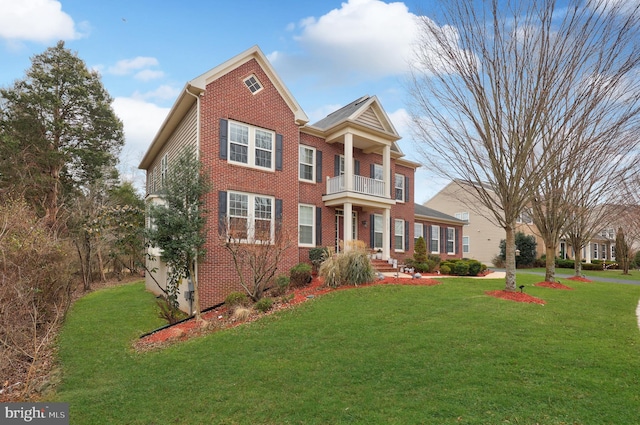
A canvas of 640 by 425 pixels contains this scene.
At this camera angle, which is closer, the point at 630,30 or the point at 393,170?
the point at 630,30

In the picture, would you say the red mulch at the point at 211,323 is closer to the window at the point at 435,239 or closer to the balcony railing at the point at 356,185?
the balcony railing at the point at 356,185

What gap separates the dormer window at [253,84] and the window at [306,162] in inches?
127

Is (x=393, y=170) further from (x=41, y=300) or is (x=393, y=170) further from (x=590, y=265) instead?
(x=590, y=265)

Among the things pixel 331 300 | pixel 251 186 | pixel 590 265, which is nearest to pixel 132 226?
pixel 251 186

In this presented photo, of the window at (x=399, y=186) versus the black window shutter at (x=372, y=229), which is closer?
the black window shutter at (x=372, y=229)

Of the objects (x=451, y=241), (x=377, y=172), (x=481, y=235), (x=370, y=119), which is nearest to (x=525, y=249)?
(x=481, y=235)

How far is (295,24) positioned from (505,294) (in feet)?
36.7

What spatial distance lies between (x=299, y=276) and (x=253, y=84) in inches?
278

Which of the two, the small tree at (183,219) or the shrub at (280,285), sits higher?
the small tree at (183,219)

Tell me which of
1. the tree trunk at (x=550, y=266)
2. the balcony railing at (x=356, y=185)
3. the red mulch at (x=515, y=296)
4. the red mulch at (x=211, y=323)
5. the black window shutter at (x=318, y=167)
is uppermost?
the black window shutter at (x=318, y=167)

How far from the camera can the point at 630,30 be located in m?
9.05

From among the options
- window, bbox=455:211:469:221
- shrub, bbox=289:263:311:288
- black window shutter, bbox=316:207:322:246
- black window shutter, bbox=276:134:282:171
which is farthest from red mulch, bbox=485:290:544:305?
window, bbox=455:211:469:221

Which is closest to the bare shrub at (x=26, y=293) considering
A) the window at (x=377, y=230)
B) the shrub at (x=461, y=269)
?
the window at (x=377, y=230)

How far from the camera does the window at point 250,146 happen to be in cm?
1279
